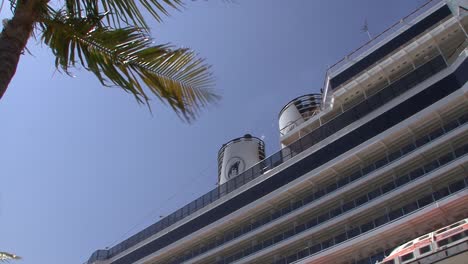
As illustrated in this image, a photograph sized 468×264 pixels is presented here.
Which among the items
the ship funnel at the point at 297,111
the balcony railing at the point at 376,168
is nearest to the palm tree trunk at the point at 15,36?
the balcony railing at the point at 376,168

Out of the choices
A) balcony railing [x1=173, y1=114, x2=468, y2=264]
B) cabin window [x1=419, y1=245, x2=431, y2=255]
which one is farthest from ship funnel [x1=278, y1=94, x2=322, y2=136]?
cabin window [x1=419, y1=245, x2=431, y2=255]

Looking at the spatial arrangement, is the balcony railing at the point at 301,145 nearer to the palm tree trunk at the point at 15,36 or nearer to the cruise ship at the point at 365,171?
the cruise ship at the point at 365,171

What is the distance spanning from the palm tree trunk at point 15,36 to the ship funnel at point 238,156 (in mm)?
40171

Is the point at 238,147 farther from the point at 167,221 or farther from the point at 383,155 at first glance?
the point at 383,155

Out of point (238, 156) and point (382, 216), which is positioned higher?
point (238, 156)

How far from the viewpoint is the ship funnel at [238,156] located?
44.8 metres

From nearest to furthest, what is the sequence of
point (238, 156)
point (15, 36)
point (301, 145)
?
1. point (15, 36)
2. point (301, 145)
3. point (238, 156)

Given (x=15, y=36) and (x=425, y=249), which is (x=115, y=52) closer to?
(x=15, y=36)

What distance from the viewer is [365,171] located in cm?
2934

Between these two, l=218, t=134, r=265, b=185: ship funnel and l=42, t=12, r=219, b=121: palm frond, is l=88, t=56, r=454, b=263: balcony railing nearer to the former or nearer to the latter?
l=218, t=134, r=265, b=185: ship funnel

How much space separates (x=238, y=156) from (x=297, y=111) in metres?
7.60

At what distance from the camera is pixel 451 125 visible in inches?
1025

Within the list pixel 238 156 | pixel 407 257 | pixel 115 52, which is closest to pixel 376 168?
pixel 407 257

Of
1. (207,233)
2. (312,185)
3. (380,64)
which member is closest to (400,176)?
(312,185)
